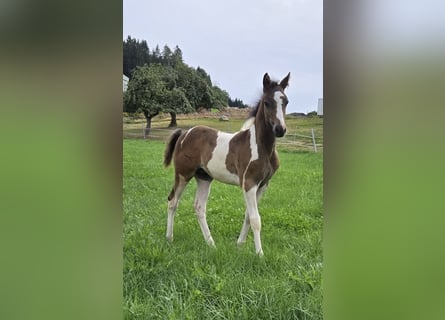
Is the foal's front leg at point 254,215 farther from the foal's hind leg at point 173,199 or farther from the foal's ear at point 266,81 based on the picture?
the foal's ear at point 266,81

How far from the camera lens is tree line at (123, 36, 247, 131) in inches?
46.5

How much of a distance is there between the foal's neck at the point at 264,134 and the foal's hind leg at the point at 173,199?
355 millimetres

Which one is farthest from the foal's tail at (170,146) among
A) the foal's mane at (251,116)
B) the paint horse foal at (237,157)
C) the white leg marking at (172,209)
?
the foal's mane at (251,116)

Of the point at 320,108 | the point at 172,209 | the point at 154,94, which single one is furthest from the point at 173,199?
the point at 320,108

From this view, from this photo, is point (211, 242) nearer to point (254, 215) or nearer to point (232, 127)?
point (254, 215)

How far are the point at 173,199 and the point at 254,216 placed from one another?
1.10ft

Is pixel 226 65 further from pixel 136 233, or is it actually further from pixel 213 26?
pixel 136 233
